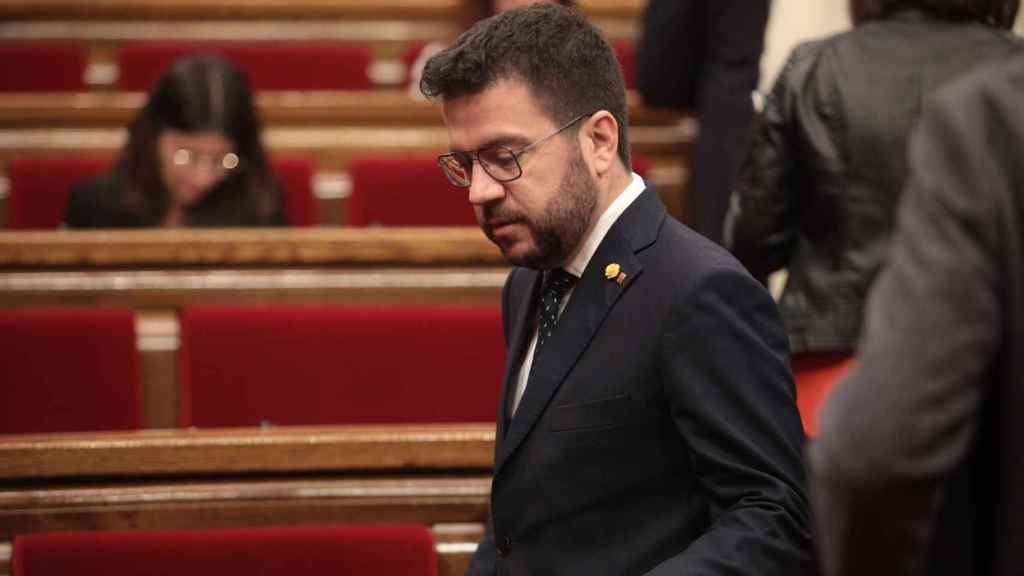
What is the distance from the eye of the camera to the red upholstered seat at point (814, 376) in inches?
40.5

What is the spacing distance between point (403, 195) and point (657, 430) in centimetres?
114

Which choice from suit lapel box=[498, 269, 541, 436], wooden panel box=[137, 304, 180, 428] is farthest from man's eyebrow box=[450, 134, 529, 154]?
wooden panel box=[137, 304, 180, 428]

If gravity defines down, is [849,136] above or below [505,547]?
above

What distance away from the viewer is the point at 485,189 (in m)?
0.74

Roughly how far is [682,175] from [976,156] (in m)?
1.59

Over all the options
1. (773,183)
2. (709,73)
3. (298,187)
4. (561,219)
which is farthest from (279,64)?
(561,219)

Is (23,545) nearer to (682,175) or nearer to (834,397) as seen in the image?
(834,397)

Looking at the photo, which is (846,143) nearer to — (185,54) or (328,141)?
(328,141)

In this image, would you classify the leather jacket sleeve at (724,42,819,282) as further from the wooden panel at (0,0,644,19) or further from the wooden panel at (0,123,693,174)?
the wooden panel at (0,0,644,19)

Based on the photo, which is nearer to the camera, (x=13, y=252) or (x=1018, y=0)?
(x=1018, y=0)

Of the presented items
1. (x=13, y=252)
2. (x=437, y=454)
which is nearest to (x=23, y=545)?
(x=437, y=454)

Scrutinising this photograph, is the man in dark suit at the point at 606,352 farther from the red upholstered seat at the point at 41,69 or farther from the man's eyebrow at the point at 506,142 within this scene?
the red upholstered seat at the point at 41,69

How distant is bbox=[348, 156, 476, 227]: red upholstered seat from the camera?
1.79 m

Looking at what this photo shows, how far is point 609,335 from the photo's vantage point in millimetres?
726
